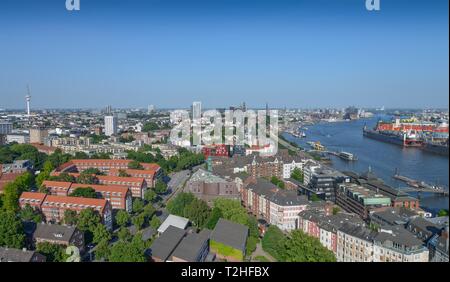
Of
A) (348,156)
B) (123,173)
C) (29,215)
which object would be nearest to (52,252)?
(29,215)

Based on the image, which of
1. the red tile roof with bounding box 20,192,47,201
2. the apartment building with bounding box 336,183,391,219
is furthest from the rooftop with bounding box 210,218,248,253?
the red tile roof with bounding box 20,192,47,201

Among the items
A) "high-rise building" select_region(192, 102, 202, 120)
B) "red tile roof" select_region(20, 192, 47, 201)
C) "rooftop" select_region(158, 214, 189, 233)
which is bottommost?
"rooftop" select_region(158, 214, 189, 233)

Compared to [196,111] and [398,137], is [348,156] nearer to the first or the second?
[398,137]

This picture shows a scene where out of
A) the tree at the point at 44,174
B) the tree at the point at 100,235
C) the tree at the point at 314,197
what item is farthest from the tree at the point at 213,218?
the tree at the point at 44,174

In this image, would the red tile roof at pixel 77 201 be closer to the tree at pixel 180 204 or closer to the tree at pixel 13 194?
the tree at pixel 13 194

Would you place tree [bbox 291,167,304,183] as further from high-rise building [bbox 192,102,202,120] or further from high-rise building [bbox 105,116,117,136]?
high-rise building [bbox 105,116,117,136]
